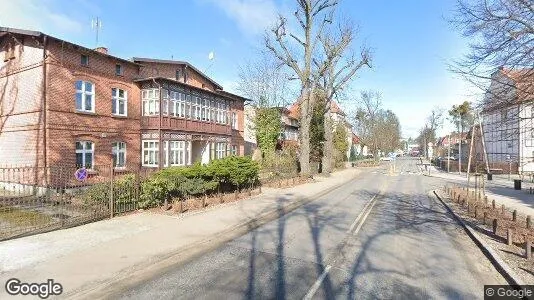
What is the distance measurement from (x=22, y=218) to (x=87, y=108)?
976cm

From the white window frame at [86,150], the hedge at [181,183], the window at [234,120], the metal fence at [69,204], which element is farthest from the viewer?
the window at [234,120]

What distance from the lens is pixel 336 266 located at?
23.8 ft

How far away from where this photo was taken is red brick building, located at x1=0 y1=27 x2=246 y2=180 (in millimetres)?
17578

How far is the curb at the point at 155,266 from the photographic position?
231 inches

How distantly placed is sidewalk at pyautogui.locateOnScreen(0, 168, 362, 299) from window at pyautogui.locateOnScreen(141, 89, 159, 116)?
12552 millimetres

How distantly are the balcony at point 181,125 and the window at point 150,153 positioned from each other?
115 cm

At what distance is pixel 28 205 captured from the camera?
10.8 m

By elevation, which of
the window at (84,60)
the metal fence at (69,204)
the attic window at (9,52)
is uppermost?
the attic window at (9,52)

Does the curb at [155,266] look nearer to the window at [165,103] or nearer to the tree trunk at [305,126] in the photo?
the window at [165,103]

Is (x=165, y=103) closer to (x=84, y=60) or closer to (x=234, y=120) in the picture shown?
(x=84, y=60)

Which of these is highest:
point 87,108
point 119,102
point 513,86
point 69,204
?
point 119,102

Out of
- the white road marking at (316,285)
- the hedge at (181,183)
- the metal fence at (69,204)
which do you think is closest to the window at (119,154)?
the hedge at (181,183)

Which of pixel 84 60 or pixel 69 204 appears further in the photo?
pixel 84 60

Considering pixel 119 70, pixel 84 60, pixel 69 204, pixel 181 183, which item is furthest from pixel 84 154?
pixel 69 204
